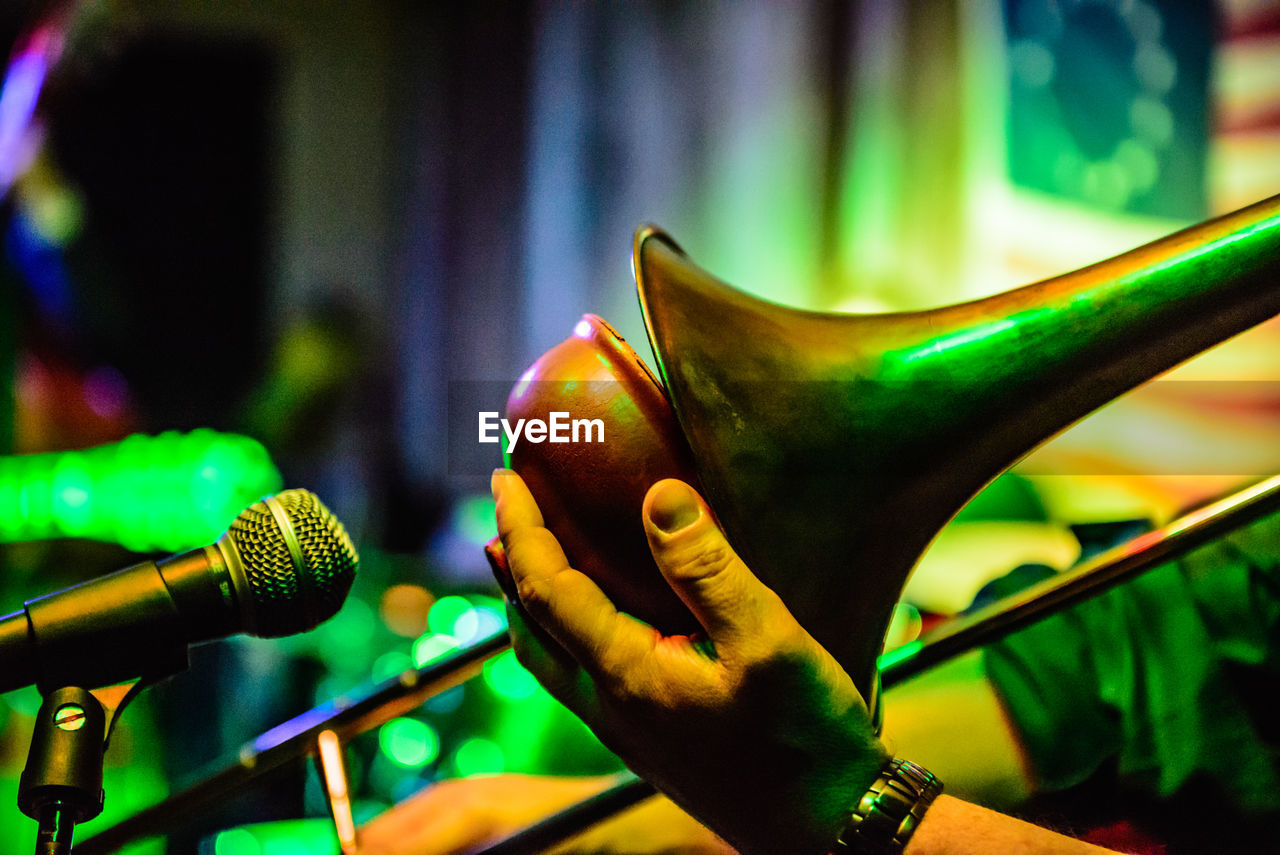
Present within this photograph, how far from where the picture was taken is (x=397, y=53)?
3.67 m

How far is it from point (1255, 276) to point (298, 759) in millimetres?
704

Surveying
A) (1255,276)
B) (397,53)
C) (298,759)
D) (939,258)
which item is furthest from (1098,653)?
(397,53)

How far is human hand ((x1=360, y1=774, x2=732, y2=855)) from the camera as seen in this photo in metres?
0.75

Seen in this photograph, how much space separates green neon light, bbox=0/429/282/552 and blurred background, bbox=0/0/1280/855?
0.03ft

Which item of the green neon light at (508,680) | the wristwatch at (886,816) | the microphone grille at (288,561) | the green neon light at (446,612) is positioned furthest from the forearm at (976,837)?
the green neon light at (446,612)

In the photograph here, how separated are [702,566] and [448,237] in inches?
126

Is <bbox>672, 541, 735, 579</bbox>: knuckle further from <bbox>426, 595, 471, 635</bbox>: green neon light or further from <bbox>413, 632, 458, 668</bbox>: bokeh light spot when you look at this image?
<bbox>426, 595, 471, 635</bbox>: green neon light

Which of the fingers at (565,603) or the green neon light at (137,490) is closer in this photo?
the fingers at (565,603)

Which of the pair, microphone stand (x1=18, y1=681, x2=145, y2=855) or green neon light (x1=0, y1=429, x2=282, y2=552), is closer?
microphone stand (x1=18, y1=681, x2=145, y2=855)

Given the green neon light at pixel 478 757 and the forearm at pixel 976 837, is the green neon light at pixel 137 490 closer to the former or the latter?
the green neon light at pixel 478 757

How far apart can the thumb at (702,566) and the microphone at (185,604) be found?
0.76ft

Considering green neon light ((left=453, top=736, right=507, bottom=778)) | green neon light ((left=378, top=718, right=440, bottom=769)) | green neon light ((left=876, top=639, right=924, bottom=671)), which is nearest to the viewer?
green neon light ((left=876, top=639, right=924, bottom=671))

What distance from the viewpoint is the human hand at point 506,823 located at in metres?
0.75

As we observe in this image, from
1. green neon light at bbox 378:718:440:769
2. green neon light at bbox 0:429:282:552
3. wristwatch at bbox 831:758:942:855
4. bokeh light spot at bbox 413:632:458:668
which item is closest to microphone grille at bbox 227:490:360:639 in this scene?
wristwatch at bbox 831:758:942:855
